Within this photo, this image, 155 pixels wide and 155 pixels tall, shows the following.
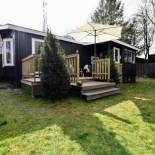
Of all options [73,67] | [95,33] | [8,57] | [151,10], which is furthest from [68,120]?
[151,10]

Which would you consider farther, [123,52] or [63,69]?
[123,52]

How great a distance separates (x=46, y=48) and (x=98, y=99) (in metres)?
2.36

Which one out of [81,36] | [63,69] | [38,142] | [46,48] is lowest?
[38,142]

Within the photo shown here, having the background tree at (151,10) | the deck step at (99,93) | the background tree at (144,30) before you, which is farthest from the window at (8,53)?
the background tree at (151,10)

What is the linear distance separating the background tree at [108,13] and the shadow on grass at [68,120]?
2208cm

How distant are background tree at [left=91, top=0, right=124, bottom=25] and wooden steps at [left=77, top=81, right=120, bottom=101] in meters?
20.5

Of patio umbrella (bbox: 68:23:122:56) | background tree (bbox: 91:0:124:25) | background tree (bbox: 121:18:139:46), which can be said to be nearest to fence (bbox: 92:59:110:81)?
patio umbrella (bbox: 68:23:122:56)

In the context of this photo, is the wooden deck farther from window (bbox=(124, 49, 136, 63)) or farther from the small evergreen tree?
window (bbox=(124, 49, 136, 63))

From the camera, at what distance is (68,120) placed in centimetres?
501

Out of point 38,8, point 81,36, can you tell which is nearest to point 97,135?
point 81,36

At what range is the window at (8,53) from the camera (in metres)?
9.80

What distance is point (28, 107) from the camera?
609 cm

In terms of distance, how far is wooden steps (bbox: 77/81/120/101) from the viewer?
700 centimetres

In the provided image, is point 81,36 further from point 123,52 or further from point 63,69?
point 123,52
